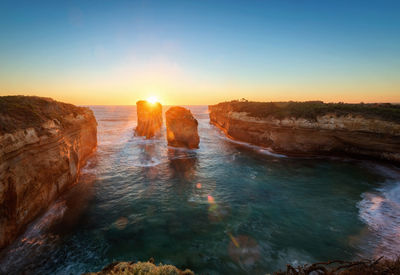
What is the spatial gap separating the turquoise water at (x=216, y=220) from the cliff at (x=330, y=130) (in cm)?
324

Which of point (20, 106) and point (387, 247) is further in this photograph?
point (20, 106)

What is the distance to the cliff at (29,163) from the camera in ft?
25.8

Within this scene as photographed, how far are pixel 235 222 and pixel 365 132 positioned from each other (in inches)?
803

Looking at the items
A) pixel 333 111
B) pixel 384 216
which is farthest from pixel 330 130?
pixel 384 216

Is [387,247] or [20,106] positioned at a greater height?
[20,106]

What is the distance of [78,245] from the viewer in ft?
27.8

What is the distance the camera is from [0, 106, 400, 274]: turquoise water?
7.89 m

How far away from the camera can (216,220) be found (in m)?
10.5

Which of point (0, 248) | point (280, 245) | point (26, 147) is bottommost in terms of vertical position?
point (280, 245)

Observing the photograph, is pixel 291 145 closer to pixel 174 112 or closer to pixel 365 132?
pixel 365 132

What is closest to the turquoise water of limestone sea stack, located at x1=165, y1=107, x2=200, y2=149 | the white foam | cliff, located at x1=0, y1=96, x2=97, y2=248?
the white foam

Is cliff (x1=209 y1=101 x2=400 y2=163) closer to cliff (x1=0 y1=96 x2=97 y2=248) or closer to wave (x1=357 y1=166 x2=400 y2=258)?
wave (x1=357 y1=166 x2=400 y2=258)

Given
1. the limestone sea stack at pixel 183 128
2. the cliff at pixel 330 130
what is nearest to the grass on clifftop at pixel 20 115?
the limestone sea stack at pixel 183 128

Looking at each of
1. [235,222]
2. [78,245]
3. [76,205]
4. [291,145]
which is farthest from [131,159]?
[291,145]
